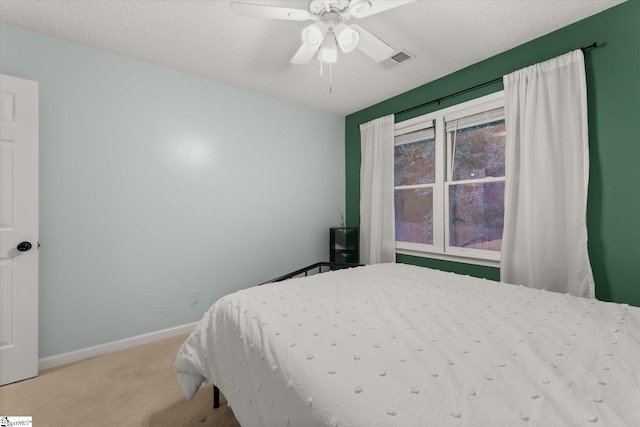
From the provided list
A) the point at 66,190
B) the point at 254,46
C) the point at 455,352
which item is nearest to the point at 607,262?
the point at 455,352

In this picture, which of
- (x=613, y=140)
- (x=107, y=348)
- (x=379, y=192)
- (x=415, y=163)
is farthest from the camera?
(x=379, y=192)

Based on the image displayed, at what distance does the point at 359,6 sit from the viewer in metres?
1.47

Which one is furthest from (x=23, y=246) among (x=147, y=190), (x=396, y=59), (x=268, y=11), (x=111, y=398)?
(x=396, y=59)

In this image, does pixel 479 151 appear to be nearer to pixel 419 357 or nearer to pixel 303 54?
pixel 303 54

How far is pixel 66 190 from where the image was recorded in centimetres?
221

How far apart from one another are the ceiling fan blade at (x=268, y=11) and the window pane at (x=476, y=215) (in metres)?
2.08

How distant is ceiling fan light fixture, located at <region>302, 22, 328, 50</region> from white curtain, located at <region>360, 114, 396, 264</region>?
180 cm

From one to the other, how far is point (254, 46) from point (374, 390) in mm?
2393

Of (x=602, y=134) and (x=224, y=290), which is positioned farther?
(x=224, y=290)

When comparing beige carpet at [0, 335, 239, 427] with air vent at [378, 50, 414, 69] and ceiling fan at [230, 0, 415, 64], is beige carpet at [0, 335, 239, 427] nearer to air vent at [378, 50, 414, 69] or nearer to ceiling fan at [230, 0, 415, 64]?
ceiling fan at [230, 0, 415, 64]

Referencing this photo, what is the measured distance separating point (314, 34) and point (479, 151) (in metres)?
1.91

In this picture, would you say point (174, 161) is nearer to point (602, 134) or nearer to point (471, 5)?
point (471, 5)

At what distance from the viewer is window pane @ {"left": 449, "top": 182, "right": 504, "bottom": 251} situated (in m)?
2.58

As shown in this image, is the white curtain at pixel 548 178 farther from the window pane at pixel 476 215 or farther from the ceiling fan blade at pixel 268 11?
the ceiling fan blade at pixel 268 11
